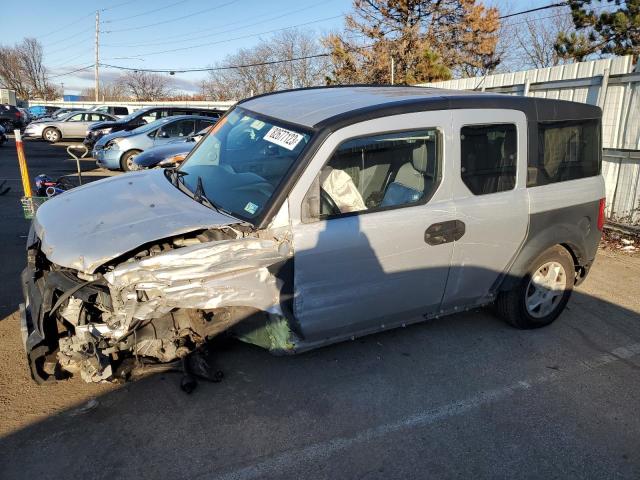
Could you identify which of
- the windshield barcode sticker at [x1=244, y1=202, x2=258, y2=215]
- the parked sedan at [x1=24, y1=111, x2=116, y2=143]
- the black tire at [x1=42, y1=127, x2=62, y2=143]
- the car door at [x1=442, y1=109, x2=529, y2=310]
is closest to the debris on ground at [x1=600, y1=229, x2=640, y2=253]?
the car door at [x1=442, y1=109, x2=529, y2=310]

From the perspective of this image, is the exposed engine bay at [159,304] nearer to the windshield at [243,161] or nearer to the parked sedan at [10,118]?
the windshield at [243,161]

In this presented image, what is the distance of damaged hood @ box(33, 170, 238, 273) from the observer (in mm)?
2713

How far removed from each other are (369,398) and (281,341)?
2.30ft

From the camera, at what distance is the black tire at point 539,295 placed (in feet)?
13.2

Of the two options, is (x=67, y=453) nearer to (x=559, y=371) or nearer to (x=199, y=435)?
(x=199, y=435)

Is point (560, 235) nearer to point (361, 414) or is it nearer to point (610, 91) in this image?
point (361, 414)

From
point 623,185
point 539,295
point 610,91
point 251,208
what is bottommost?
point 539,295

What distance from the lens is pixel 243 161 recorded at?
3.51 meters

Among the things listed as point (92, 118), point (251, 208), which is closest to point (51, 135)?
point (92, 118)

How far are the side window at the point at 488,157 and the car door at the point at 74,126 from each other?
908 inches

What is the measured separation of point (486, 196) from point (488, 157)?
29 centimetres

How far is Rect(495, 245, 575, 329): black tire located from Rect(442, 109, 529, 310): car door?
1.12ft

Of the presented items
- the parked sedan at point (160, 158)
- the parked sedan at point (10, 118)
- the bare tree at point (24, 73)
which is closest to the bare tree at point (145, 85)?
the bare tree at point (24, 73)

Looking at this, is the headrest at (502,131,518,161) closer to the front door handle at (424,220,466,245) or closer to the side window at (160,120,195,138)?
the front door handle at (424,220,466,245)
